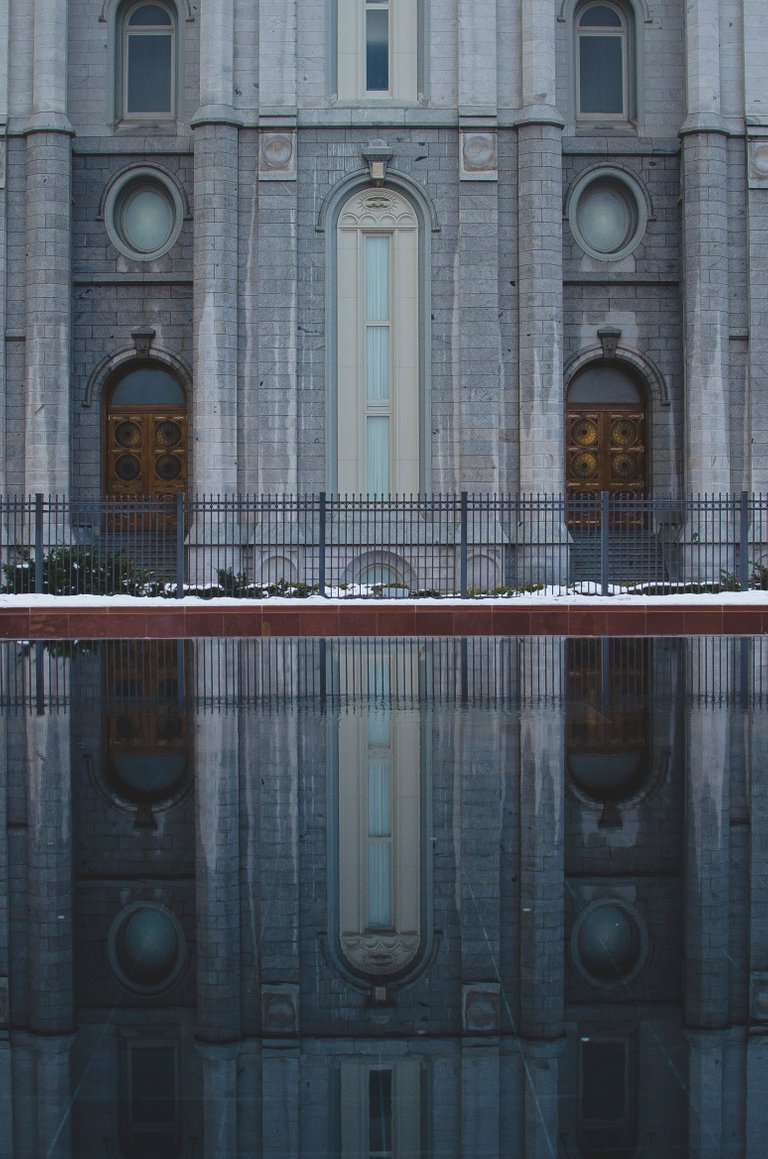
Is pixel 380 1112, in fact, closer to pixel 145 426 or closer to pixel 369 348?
pixel 369 348

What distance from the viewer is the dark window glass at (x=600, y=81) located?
30.4 meters

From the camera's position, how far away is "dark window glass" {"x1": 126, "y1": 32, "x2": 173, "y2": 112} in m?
30.2

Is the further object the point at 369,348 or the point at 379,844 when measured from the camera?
the point at 369,348

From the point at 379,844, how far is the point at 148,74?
85.6 ft

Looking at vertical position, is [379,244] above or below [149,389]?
above

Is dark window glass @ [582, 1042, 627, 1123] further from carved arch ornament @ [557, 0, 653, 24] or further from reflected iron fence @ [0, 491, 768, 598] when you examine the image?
carved arch ornament @ [557, 0, 653, 24]

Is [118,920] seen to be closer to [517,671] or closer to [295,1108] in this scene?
[295,1108]

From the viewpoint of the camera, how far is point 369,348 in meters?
29.2

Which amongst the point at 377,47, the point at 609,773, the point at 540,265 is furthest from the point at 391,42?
the point at 609,773

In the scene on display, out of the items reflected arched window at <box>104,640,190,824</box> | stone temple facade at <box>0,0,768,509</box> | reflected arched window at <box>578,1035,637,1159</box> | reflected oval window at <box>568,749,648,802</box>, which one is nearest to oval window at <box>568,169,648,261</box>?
stone temple facade at <box>0,0,768,509</box>

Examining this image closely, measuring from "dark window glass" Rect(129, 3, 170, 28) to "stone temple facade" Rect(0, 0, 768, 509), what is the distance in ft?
1.25

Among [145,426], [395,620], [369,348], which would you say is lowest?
[395,620]

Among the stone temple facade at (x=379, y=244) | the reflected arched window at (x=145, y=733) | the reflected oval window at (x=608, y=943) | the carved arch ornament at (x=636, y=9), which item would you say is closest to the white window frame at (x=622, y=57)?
the stone temple facade at (x=379, y=244)

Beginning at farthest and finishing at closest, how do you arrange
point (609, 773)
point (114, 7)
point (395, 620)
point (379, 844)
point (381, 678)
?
1. point (114, 7)
2. point (395, 620)
3. point (381, 678)
4. point (609, 773)
5. point (379, 844)
